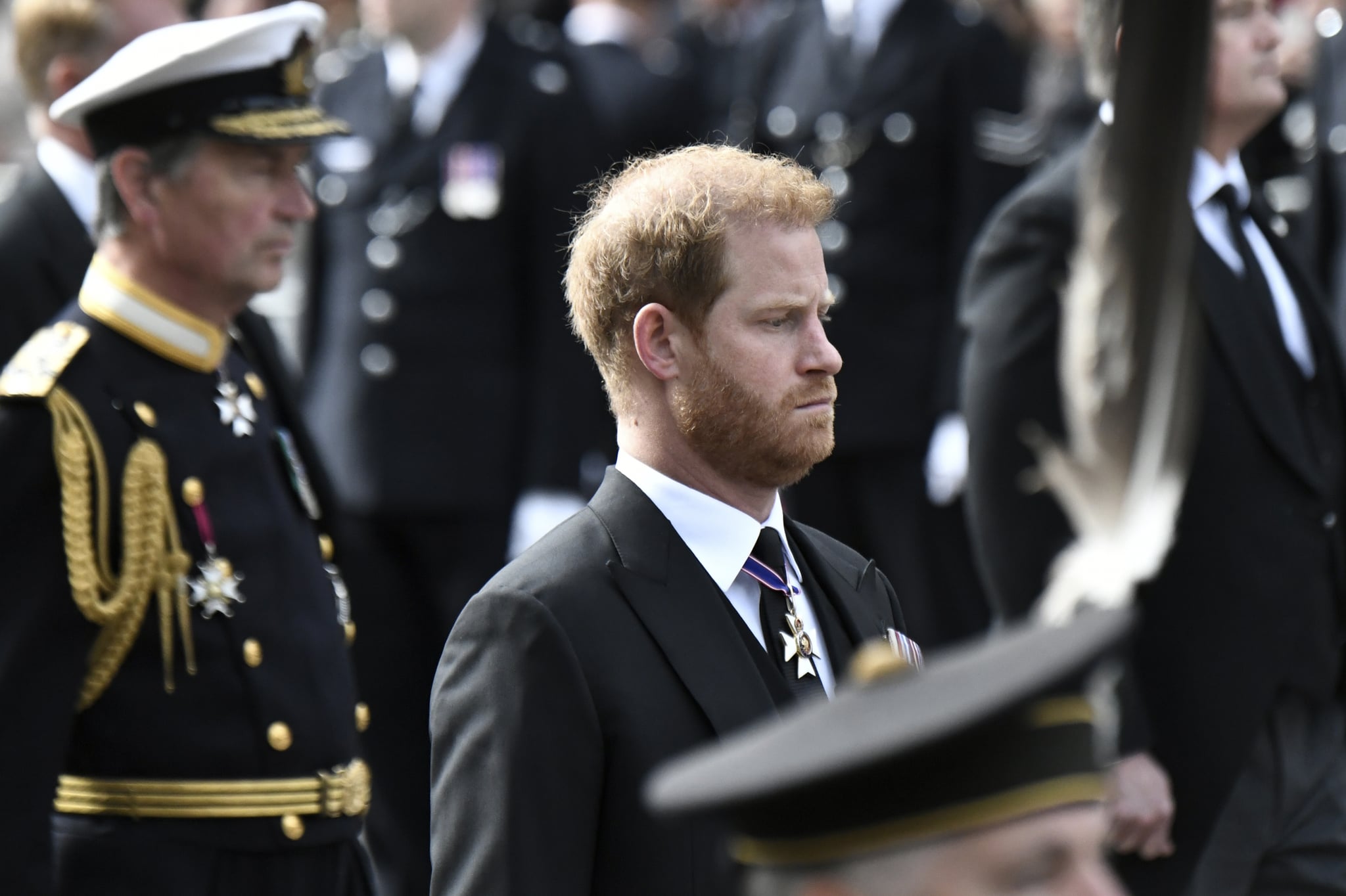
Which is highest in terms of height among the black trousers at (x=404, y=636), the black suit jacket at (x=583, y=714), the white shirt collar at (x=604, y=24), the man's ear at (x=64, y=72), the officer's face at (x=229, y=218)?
the white shirt collar at (x=604, y=24)

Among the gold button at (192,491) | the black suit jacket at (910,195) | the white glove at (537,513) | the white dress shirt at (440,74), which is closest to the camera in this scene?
the gold button at (192,491)

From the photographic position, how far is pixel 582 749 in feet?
9.32

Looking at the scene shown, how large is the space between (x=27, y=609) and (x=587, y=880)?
45.8 inches

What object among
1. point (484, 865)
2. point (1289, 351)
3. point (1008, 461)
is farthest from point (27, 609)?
point (1289, 351)

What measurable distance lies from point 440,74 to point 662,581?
433 cm

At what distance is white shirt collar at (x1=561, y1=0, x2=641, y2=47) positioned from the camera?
9172 mm

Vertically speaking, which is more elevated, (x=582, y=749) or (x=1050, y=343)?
(x=1050, y=343)

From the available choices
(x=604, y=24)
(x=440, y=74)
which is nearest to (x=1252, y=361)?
(x=440, y=74)

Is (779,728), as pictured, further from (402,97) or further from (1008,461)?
(402,97)

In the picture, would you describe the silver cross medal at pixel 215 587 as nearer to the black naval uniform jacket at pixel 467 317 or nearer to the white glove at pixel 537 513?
the white glove at pixel 537 513

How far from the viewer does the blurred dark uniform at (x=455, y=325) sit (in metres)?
6.77

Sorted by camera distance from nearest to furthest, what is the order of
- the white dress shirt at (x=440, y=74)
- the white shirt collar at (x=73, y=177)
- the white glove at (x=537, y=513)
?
the white shirt collar at (x=73, y=177), the white glove at (x=537, y=513), the white dress shirt at (x=440, y=74)

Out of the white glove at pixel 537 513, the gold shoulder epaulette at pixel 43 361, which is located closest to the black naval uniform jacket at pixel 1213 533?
the gold shoulder epaulette at pixel 43 361

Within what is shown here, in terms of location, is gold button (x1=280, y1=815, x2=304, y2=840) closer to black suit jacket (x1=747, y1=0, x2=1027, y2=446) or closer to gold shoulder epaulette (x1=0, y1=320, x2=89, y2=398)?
gold shoulder epaulette (x1=0, y1=320, x2=89, y2=398)
